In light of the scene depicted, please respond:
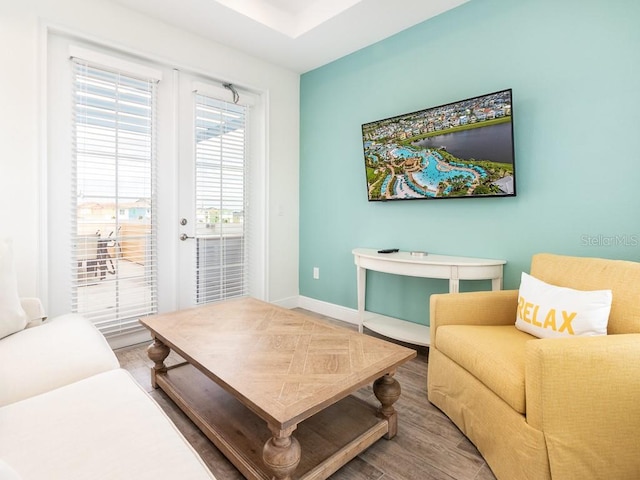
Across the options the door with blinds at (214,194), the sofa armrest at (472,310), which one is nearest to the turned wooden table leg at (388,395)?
the sofa armrest at (472,310)

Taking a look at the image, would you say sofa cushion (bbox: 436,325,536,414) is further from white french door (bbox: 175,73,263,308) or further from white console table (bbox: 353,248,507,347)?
white french door (bbox: 175,73,263,308)

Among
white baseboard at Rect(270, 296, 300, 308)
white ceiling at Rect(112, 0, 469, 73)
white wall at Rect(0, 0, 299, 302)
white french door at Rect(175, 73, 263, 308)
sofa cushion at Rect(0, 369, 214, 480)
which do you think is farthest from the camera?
white baseboard at Rect(270, 296, 300, 308)

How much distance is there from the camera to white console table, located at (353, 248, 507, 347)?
2.26 metres

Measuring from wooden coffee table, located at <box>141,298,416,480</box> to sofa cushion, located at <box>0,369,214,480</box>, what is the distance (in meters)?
0.30

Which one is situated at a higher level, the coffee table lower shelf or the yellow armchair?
the yellow armchair

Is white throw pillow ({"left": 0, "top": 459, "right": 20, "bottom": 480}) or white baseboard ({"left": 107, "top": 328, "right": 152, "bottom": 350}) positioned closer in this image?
white throw pillow ({"left": 0, "top": 459, "right": 20, "bottom": 480})

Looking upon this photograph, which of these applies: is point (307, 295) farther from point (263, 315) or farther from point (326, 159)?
point (263, 315)

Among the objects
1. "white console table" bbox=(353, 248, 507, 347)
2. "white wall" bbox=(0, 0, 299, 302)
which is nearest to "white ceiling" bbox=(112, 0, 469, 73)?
"white wall" bbox=(0, 0, 299, 302)

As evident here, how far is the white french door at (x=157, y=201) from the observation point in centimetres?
240

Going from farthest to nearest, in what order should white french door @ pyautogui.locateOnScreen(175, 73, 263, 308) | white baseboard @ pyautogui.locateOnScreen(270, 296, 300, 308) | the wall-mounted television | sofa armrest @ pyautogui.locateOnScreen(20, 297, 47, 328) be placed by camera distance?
1. white baseboard @ pyautogui.locateOnScreen(270, 296, 300, 308)
2. white french door @ pyautogui.locateOnScreen(175, 73, 263, 308)
3. the wall-mounted television
4. sofa armrest @ pyautogui.locateOnScreen(20, 297, 47, 328)

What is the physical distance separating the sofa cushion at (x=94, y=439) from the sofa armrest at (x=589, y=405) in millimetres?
1079

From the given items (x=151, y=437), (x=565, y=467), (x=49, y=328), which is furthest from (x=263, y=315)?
(x=565, y=467)

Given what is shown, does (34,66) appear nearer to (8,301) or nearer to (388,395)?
(8,301)

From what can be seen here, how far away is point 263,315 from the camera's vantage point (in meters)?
2.09
